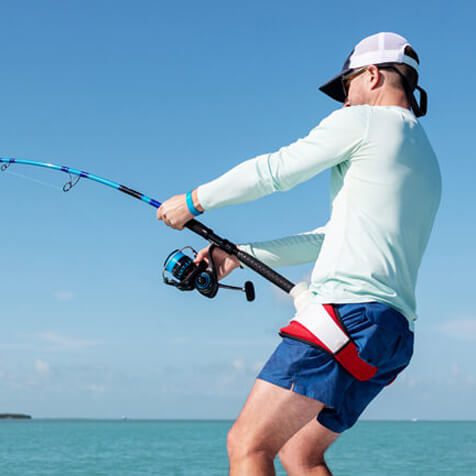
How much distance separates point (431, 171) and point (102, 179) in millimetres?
2530

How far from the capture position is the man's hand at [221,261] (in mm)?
3906

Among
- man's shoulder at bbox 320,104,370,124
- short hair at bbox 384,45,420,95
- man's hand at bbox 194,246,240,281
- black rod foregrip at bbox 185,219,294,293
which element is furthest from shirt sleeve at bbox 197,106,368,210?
man's hand at bbox 194,246,240,281

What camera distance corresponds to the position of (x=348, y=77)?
134 inches

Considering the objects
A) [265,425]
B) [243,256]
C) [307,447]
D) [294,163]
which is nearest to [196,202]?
[294,163]

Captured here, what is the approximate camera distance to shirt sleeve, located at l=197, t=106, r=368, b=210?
10.1ft

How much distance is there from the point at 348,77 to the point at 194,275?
1.19 meters

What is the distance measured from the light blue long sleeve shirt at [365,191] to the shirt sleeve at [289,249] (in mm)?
558

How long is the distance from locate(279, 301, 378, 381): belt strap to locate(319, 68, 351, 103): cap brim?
0.93 m

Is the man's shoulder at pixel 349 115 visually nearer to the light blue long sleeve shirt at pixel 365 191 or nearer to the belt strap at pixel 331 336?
the light blue long sleeve shirt at pixel 365 191

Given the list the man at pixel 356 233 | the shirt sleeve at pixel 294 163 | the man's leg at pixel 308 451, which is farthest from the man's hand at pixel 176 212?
the man's leg at pixel 308 451

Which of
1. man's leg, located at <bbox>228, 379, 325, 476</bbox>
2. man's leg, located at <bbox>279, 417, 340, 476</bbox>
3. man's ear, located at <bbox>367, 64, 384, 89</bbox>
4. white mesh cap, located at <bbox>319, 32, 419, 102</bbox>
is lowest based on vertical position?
man's leg, located at <bbox>279, 417, 340, 476</bbox>

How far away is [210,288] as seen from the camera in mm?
3939

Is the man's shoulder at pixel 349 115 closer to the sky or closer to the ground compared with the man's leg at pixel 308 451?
closer to the sky

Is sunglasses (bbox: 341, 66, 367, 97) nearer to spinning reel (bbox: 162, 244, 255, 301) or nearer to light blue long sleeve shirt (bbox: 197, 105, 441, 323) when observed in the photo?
light blue long sleeve shirt (bbox: 197, 105, 441, 323)
